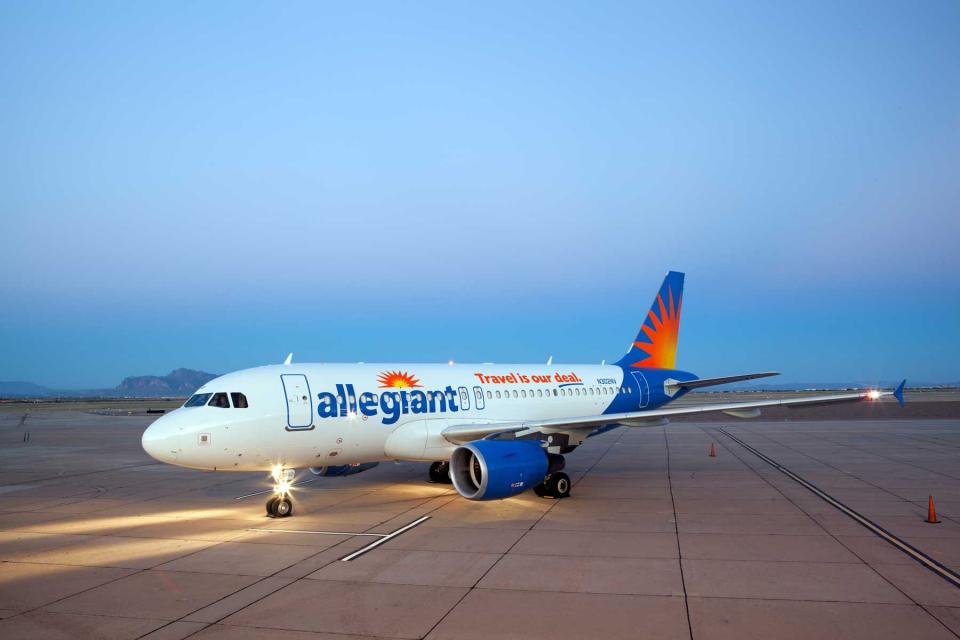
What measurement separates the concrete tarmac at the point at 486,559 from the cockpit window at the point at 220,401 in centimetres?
243

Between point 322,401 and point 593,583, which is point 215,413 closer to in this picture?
point 322,401

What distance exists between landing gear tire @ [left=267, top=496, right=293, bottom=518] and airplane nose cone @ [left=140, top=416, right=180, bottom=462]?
2.23 meters

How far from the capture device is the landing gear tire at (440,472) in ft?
64.1

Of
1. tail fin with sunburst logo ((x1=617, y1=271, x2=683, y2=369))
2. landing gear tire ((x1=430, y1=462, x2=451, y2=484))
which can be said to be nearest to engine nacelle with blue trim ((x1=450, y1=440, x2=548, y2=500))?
landing gear tire ((x1=430, y1=462, x2=451, y2=484))

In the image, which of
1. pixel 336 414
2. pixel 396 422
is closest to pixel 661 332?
pixel 396 422

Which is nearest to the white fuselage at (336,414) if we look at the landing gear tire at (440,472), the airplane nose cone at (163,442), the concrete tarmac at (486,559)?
the airplane nose cone at (163,442)

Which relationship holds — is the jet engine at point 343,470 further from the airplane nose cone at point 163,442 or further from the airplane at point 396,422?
the airplane nose cone at point 163,442

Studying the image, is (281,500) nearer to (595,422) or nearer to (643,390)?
(595,422)

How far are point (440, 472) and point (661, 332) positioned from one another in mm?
11285

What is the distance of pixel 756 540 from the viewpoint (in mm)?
11945

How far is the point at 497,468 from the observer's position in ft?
47.4

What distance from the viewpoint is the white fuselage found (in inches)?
558

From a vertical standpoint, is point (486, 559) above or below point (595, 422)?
below

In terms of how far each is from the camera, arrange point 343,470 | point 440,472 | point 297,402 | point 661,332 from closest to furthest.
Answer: point 297,402 → point 343,470 → point 440,472 → point 661,332
